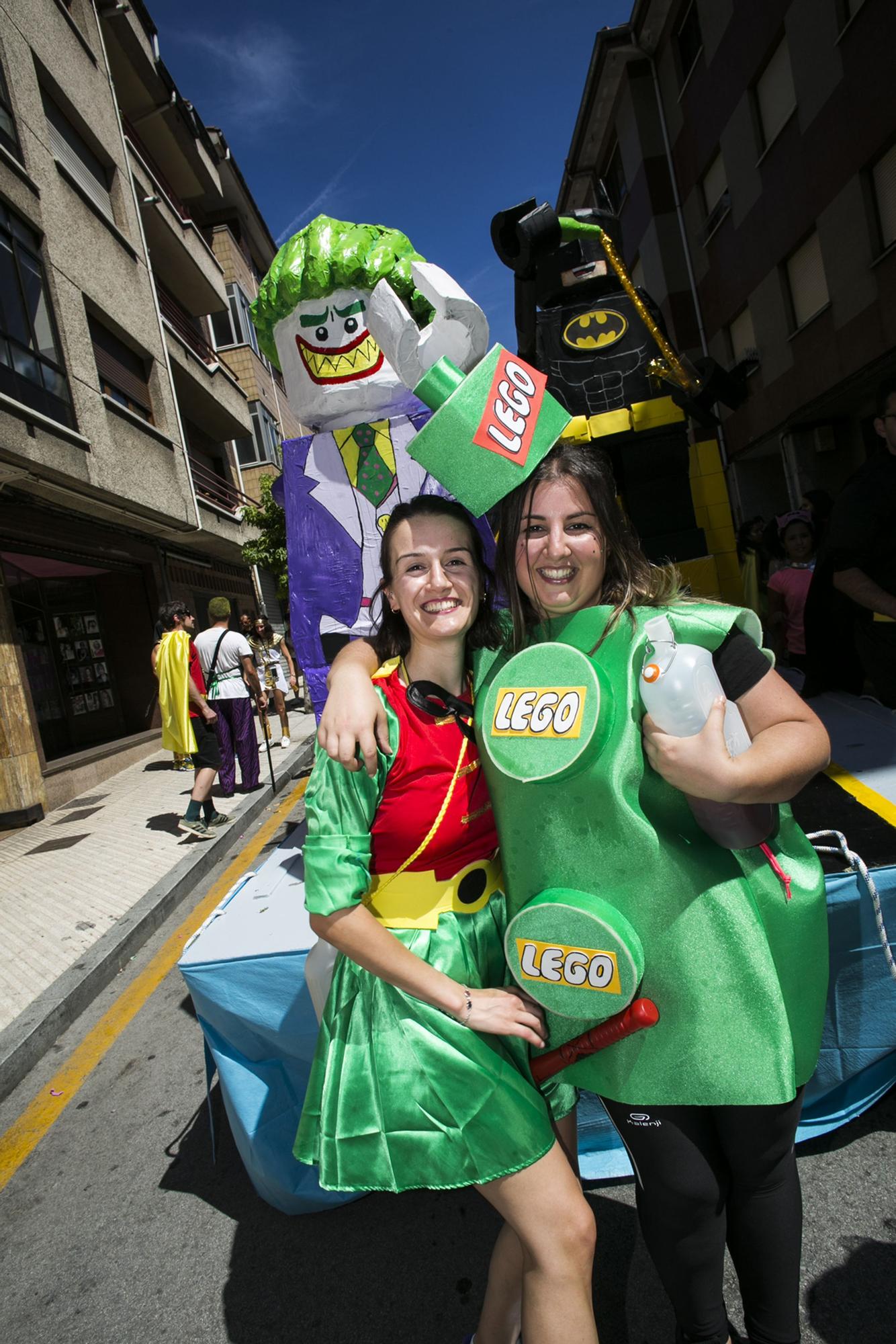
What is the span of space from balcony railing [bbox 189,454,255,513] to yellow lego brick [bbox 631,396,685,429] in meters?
11.1

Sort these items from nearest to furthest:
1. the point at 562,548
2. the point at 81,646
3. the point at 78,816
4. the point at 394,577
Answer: the point at 562,548 → the point at 394,577 → the point at 78,816 → the point at 81,646

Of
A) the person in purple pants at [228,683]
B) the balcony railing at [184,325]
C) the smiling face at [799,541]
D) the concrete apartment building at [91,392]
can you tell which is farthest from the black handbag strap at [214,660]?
the balcony railing at [184,325]

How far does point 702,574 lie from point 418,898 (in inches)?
115

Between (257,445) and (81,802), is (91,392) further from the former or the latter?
(257,445)

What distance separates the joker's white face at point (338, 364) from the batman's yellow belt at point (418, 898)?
1869 mm

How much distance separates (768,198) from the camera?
11.7 m

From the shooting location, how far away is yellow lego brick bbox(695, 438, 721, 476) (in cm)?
395

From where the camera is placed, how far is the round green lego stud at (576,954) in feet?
3.67

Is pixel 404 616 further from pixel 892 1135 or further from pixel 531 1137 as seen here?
pixel 892 1135

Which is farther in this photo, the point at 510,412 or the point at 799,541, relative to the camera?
the point at 799,541

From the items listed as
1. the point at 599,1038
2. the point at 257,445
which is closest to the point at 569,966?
the point at 599,1038

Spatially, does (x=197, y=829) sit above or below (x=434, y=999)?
below

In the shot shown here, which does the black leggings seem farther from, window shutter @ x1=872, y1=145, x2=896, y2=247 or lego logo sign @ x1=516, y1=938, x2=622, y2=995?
window shutter @ x1=872, y1=145, x2=896, y2=247

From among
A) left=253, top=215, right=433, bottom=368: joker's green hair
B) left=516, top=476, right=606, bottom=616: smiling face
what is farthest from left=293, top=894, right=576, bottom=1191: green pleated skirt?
left=253, top=215, right=433, bottom=368: joker's green hair
